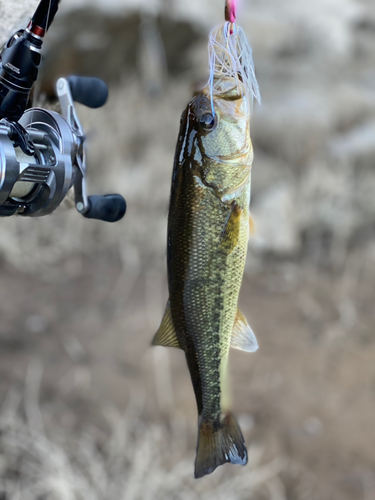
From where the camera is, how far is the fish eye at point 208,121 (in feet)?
2.90

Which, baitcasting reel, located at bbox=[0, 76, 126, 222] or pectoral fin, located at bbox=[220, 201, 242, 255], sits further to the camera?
pectoral fin, located at bbox=[220, 201, 242, 255]

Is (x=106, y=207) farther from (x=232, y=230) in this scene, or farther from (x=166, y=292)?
(x=166, y=292)

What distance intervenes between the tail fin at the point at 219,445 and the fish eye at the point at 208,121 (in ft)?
1.81

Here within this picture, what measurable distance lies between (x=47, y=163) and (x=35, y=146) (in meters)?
0.03

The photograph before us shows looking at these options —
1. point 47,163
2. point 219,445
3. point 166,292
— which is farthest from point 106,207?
point 166,292

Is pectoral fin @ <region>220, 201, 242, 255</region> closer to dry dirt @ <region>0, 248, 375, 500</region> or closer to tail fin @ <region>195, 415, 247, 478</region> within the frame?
tail fin @ <region>195, 415, 247, 478</region>

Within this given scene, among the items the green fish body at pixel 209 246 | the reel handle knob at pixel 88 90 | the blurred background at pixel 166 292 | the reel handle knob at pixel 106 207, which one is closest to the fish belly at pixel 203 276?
the green fish body at pixel 209 246

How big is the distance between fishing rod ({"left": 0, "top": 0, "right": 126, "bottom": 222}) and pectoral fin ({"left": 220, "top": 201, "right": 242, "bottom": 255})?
0.20 meters

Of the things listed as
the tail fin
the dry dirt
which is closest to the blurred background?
the dry dirt

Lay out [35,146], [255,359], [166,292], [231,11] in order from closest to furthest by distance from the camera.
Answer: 1. [231,11]
2. [35,146]
3. [255,359]
4. [166,292]

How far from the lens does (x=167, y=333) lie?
0.90 meters

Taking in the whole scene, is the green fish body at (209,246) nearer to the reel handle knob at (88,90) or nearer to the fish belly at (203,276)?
the fish belly at (203,276)

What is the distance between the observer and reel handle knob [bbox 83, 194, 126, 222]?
2.85 ft

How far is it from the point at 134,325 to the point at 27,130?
11.1 feet
